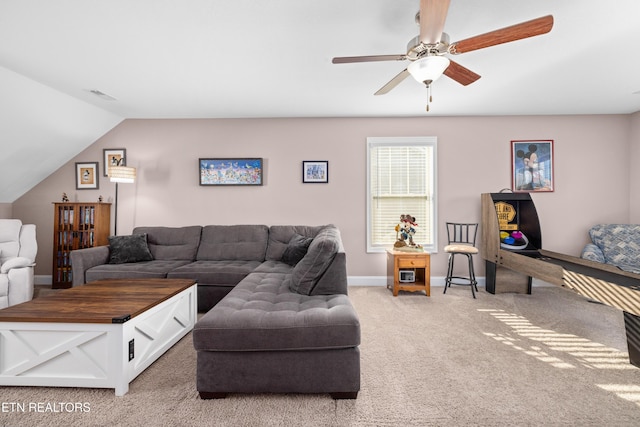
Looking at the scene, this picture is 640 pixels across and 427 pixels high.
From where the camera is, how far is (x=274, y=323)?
5.73ft

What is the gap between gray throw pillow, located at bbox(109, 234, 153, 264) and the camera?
369 centimetres

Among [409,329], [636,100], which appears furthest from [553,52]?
[409,329]

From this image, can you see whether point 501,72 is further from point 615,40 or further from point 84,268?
point 84,268

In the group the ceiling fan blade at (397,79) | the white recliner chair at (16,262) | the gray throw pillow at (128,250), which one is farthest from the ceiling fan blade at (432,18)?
the white recliner chair at (16,262)

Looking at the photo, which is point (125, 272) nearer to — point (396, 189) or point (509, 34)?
point (396, 189)

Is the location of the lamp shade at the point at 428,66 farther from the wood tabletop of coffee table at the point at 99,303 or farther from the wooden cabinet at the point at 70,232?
the wooden cabinet at the point at 70,232

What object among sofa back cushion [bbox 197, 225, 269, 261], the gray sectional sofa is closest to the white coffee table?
the gray sectional sofa

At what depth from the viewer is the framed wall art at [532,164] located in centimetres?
440

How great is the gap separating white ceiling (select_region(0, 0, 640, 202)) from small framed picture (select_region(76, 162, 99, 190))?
0.54 meters

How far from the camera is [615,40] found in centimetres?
245

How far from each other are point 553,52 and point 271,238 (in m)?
3.56

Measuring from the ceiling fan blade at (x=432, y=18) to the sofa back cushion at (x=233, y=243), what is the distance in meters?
3.02

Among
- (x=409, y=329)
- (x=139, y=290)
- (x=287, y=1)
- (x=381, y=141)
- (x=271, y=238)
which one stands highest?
(x=287, y=1)

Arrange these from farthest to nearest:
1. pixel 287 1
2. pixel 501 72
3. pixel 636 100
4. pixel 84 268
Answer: pixel 636 100 < pixel 84 268 < pixel 501 72 < pixel 287 1
